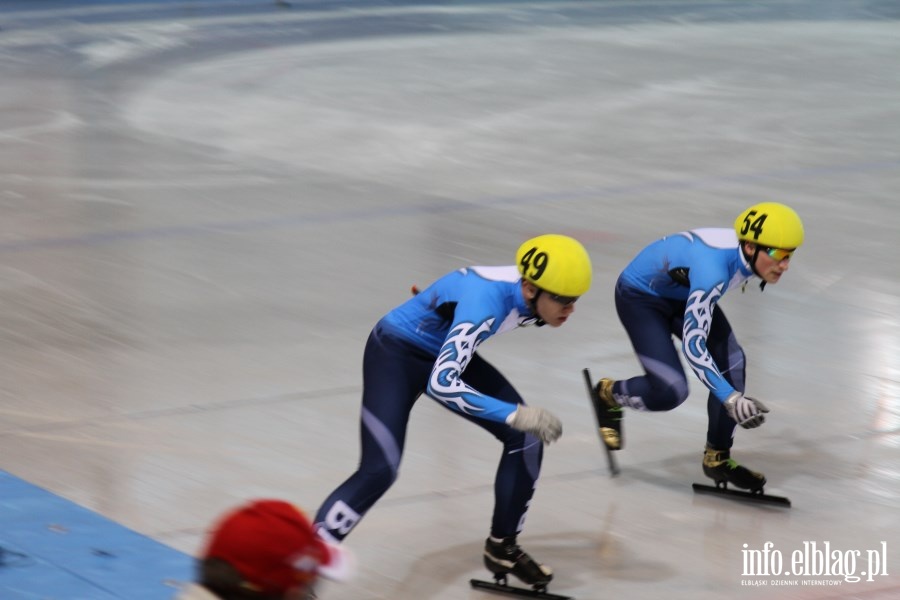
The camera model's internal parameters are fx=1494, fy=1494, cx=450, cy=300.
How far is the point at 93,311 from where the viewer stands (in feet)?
30.5

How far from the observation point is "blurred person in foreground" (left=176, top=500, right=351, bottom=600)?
2443mm

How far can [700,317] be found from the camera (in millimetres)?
5926

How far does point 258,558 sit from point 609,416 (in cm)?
428

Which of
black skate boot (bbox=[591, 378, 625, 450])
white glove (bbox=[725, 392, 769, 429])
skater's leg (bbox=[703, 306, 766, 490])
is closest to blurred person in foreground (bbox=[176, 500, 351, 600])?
white glove (bbox=[725, 392, 769, 429])

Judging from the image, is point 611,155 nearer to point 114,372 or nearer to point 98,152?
point 98,152

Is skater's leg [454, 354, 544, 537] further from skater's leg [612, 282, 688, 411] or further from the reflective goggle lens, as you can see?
the reflective goggle lens

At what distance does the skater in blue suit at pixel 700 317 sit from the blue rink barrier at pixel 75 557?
2.09 meters

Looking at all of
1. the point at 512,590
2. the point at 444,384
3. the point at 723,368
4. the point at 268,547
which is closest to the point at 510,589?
the point at 512,590

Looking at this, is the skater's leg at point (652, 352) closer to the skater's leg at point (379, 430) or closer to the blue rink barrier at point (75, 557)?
the skater's leg at point (379, 430)

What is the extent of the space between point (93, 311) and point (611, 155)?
690cm

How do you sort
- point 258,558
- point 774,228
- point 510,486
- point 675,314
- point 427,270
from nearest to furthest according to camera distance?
point 258,558 → point 510,486 → point 774,228 → point 675,314 → point 427,270

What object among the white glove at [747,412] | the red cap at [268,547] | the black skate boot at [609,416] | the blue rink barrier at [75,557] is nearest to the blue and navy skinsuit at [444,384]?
the blue rink barrier at [75,557]

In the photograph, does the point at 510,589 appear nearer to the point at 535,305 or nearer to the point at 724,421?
the point at 535,305

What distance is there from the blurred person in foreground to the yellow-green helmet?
3736 millimetres
